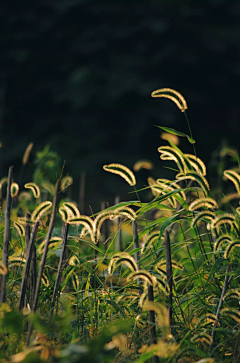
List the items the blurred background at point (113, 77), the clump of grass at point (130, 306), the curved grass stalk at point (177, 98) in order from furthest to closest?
the blurred background at point (113, 77) < the curved grass stalk at point (177, 98) < the clump of grass at point (130, 306)

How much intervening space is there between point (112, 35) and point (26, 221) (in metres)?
7.75

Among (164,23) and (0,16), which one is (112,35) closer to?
(164,23)

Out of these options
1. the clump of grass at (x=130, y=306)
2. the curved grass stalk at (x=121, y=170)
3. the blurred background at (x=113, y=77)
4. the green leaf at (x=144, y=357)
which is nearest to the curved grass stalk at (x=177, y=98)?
the clump of grass at (x=130, y=306)

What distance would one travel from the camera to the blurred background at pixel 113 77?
24.8ft

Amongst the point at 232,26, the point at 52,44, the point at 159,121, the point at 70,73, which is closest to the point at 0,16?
the point at 52,44

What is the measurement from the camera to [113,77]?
7711 millimetres

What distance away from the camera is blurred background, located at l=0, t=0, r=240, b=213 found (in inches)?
298

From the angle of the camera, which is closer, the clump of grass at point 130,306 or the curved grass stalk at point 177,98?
the clump of grass at point 130,306

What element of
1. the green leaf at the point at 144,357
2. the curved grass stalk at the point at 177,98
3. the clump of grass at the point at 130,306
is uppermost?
the curved grass stalk at the point at 177,98

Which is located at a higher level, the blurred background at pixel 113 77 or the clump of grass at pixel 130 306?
the blurred background at pixel 113 77

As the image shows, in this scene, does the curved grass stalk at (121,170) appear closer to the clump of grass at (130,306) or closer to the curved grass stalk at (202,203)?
the clump of grass at (130,306)

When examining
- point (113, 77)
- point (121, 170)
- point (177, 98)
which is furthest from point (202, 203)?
point (113, 77)

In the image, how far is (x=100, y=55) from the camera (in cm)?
811

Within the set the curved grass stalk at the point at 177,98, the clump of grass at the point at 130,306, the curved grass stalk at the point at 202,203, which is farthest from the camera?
the curved grass stalk at the point at 177,98
